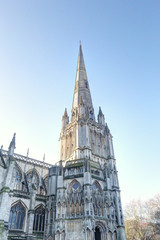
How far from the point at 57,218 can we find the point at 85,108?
19191mm

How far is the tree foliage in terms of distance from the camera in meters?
30.5

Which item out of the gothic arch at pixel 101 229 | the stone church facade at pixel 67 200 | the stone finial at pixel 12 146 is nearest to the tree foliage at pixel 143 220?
the stone church facade at pixel 67 200

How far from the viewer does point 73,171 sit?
24938 mm

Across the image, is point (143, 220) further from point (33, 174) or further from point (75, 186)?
point (33, 174)

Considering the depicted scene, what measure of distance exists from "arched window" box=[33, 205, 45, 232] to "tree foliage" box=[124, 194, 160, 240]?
16373 mm

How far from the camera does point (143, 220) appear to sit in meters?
31.8

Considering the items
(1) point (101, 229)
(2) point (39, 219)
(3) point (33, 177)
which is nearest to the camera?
(1) point (101, 229)

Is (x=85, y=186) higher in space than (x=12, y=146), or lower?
lower

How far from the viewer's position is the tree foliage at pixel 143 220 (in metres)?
30.5

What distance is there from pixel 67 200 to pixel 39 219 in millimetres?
5182

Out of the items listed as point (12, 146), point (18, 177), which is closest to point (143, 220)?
point (18, 177)

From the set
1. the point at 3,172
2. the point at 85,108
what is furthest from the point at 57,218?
the point at 85,108

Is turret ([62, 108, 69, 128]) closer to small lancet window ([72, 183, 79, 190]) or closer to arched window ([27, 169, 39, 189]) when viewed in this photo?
arched window ([27, 169, 39, 189])

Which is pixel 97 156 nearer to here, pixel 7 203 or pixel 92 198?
pixel 92 198
